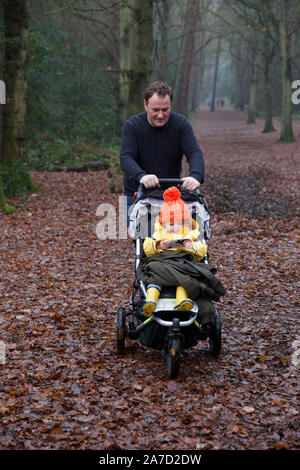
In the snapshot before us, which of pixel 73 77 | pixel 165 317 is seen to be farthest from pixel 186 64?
pixel 165 317

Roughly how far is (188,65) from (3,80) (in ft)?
63.0

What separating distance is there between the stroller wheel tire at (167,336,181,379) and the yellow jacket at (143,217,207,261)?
0.84 metres

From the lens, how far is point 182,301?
14.0 feet

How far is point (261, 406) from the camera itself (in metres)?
4.03

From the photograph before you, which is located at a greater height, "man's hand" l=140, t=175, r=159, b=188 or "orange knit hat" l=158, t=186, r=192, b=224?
"man's hand" l=140, t=175, r=159, b=188

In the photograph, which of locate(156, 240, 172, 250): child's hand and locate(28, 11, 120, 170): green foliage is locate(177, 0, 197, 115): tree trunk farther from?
locate(156, 240, 172, 250): child's hand

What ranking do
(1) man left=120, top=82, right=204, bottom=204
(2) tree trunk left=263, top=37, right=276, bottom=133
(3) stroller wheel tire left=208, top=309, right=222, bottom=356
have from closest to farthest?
(3) stroller wheel tire left=208, top=309, right=222, bottom=356 → (1) man left=120, top=82, right=204, bottom=204 → (2) tree trunk left=263, top=37, right=276, bottom=133

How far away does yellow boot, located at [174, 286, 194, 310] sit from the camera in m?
Result: 4.28

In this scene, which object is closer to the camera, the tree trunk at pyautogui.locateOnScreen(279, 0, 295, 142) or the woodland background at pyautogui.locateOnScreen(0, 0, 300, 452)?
the woodland background at pyautogui.locateOnScreen(0, 0, 300, 452)

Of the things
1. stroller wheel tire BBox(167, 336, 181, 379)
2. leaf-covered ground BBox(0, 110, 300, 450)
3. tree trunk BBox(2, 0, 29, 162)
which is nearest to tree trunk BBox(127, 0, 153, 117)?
tree trunk BBox(2, 0, 29, 162)

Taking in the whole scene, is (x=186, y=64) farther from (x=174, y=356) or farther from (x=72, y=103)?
(x=174, y=356)

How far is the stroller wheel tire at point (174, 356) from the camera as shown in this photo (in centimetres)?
427

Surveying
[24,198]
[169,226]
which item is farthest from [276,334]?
[24,198]

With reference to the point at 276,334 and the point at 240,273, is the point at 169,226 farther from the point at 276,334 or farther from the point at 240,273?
the point at 240,273
